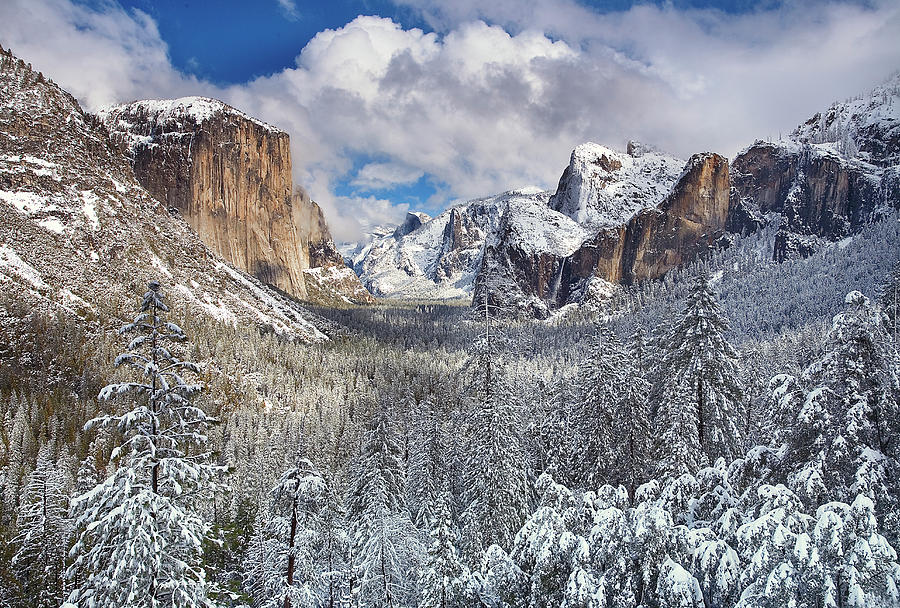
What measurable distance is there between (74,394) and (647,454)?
291ft

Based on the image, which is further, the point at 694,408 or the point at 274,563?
the point at 274,563

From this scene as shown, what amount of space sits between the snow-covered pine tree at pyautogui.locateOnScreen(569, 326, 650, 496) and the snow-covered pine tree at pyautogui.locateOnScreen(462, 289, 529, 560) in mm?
3024

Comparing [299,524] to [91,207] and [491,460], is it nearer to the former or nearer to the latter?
[491,460]

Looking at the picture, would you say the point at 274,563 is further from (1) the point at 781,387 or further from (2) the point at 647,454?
(1) the point at 781,387

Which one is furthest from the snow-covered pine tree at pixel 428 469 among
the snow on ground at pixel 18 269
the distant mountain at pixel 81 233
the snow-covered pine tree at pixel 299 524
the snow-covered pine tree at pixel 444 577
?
the snow on ground at pixel 18 269

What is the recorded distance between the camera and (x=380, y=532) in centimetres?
2384

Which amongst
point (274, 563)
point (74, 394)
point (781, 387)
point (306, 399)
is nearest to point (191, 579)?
point (274, 563)

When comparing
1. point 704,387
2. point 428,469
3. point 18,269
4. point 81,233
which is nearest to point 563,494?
point 704,387

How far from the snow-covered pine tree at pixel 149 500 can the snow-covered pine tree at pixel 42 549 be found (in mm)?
23829

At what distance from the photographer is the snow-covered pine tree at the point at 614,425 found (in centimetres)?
1952

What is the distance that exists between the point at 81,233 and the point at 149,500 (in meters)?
132

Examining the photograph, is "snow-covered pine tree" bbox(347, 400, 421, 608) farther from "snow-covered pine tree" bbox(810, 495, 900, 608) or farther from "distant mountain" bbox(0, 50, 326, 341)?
"distant mountain" bbox(0, 50, 326, 341)

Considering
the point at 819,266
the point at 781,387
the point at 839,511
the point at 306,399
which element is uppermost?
the point at 819,266

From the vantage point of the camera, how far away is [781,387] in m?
11.0
